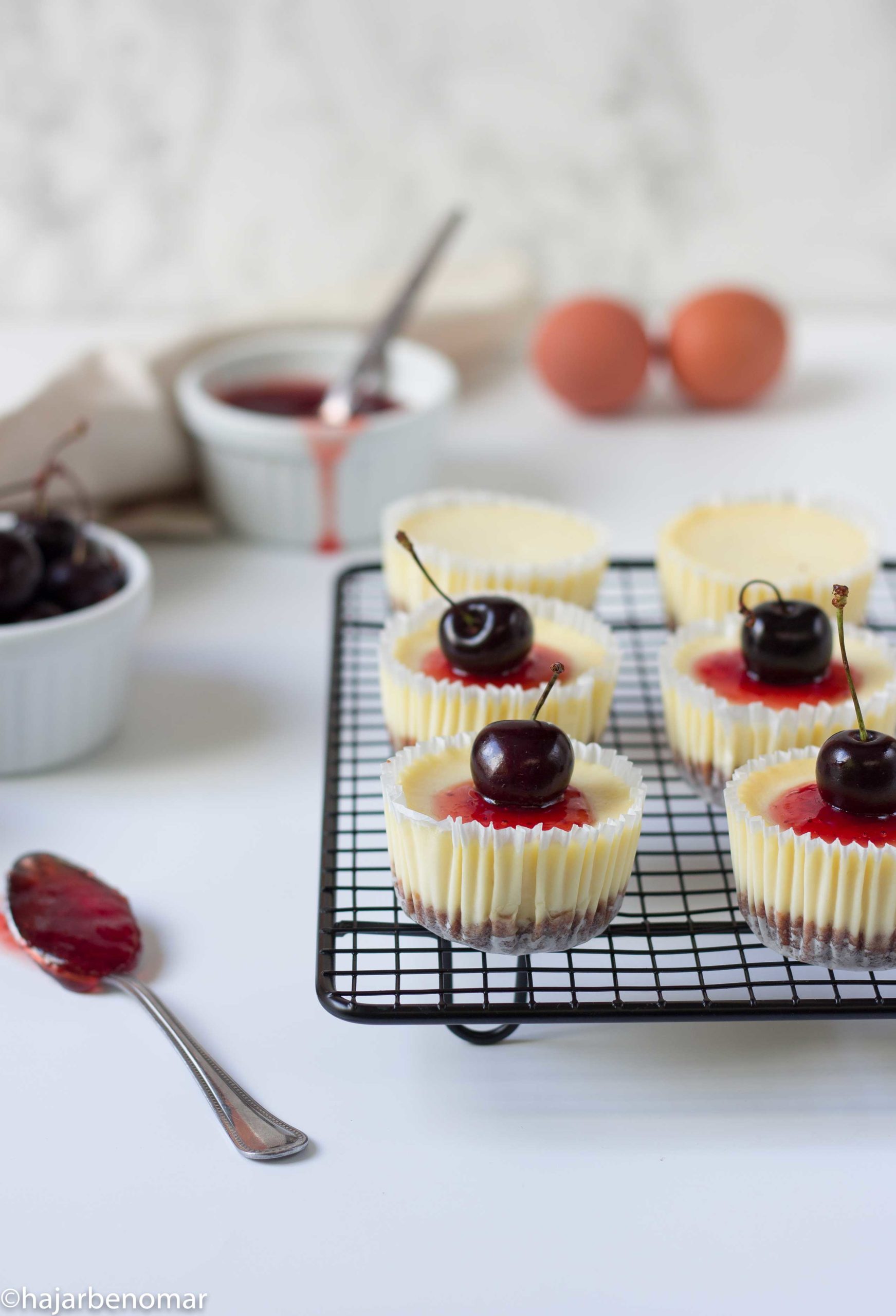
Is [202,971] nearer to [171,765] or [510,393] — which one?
[171,765]

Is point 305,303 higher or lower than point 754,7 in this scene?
lower

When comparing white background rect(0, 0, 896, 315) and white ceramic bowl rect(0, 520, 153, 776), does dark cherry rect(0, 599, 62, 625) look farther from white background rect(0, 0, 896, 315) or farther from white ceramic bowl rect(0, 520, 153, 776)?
white background rect(0, 0, 896, 315)

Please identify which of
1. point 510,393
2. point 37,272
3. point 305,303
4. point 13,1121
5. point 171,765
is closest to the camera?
point 13,1121

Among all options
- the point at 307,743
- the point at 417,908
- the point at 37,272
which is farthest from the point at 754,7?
the point at 417,908

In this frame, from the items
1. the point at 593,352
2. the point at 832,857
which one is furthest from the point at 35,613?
the point at 593,352

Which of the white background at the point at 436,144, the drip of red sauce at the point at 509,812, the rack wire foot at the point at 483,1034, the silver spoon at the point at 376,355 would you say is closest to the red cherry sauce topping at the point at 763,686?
the drip of red sauce at the point at 509,812

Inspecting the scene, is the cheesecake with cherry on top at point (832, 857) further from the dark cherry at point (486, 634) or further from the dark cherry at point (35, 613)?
the dark cherry at point (35, 613)
